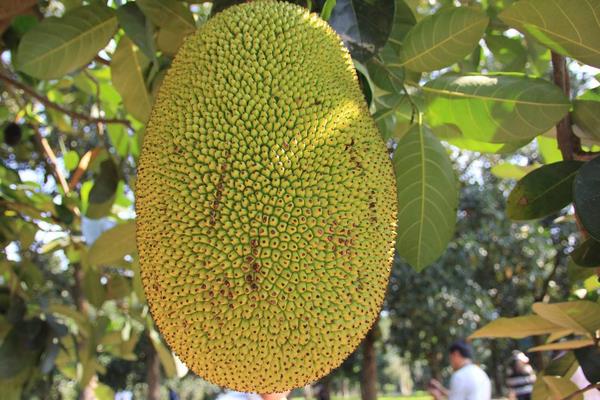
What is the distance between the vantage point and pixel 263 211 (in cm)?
77

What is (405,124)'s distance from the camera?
4.53 ft

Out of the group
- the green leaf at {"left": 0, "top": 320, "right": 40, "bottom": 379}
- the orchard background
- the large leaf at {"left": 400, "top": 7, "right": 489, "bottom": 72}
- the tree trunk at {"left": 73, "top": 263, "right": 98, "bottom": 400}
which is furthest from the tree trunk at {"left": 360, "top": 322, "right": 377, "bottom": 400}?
the large leaf at {"left": 400, "top": 7, "right": 489, "bottom": 72}

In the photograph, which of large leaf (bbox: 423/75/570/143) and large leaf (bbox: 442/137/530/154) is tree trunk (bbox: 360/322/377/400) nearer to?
large leaf (bbox: 442/137/530/154)

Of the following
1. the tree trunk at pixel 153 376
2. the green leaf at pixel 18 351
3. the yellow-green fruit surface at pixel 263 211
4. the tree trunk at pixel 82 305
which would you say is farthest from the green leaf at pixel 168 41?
the tree trunk at pixel 153 376

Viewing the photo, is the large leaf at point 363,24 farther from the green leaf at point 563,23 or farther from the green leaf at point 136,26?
the green leaf at point 136,26

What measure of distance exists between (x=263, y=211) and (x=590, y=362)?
750 mm

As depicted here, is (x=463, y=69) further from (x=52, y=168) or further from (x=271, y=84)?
(x=52, y=168)

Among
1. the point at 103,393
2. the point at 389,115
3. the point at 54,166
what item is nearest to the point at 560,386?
the point at 389,115

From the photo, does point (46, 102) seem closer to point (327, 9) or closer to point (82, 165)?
point (82, 165)

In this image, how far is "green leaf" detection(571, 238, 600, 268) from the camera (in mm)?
946

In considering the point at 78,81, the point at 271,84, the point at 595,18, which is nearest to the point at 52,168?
the point at 78,81

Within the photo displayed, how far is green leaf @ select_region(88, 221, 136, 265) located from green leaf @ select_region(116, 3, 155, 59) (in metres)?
0.51

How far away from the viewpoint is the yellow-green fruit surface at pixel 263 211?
A: 0.74 metres

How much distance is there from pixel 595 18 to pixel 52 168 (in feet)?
5.77
